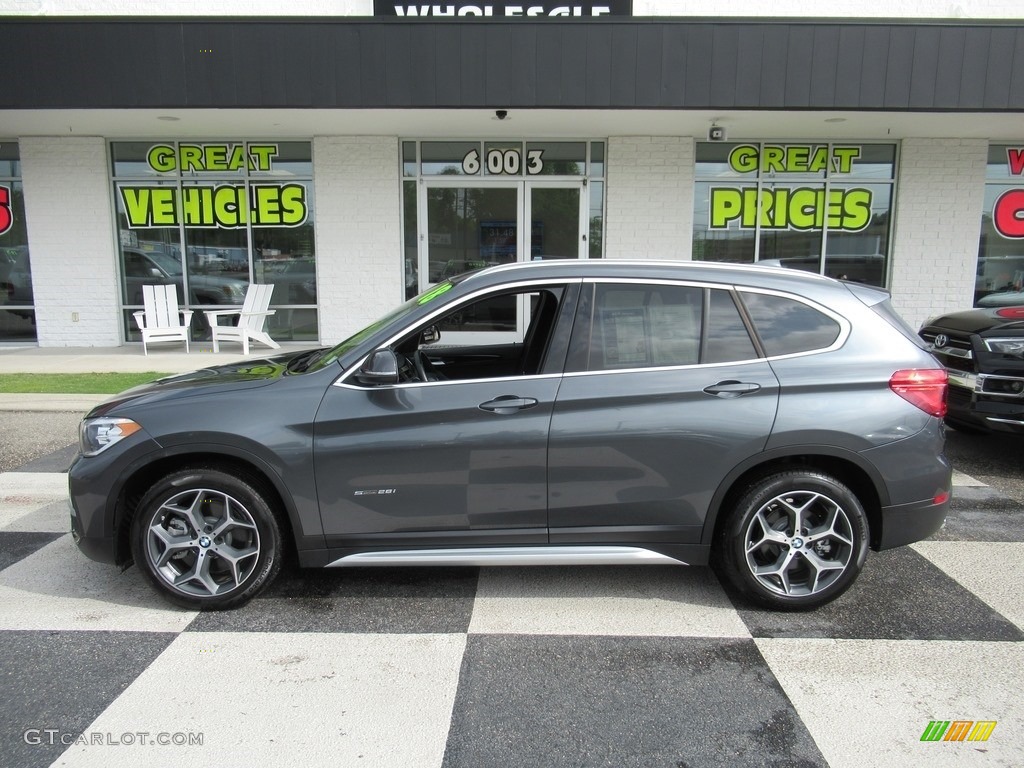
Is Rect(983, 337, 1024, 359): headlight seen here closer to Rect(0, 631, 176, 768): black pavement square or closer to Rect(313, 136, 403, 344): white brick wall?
Rect(0, 631, 176, 768): black pavement square

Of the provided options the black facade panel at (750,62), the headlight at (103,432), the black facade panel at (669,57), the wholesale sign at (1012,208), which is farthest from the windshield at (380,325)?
the wholesale sign at (1012,208)

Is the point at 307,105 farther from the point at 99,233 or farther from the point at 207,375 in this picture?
the point at 207,375

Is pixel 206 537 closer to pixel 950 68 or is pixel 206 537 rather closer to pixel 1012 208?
Result: pixel 950 68

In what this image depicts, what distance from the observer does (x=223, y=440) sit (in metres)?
3.51

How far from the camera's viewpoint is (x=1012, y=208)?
12.0m

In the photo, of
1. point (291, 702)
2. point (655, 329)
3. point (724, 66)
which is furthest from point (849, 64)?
point (291, 702)

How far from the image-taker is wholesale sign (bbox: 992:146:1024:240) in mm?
11875

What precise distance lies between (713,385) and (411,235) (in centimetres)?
929

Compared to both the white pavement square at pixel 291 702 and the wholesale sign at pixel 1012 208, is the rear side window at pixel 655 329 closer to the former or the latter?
the white pavement square at pixel 291 702

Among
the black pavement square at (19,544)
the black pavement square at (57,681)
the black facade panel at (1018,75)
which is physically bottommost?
the black pavement square at (57,681)

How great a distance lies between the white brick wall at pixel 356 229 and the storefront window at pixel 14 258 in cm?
506

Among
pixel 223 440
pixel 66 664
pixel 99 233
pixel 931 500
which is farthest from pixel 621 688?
pixel 99 233

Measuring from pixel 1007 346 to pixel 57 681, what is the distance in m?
6.70

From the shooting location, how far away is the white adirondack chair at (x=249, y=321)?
11242 millimetres
